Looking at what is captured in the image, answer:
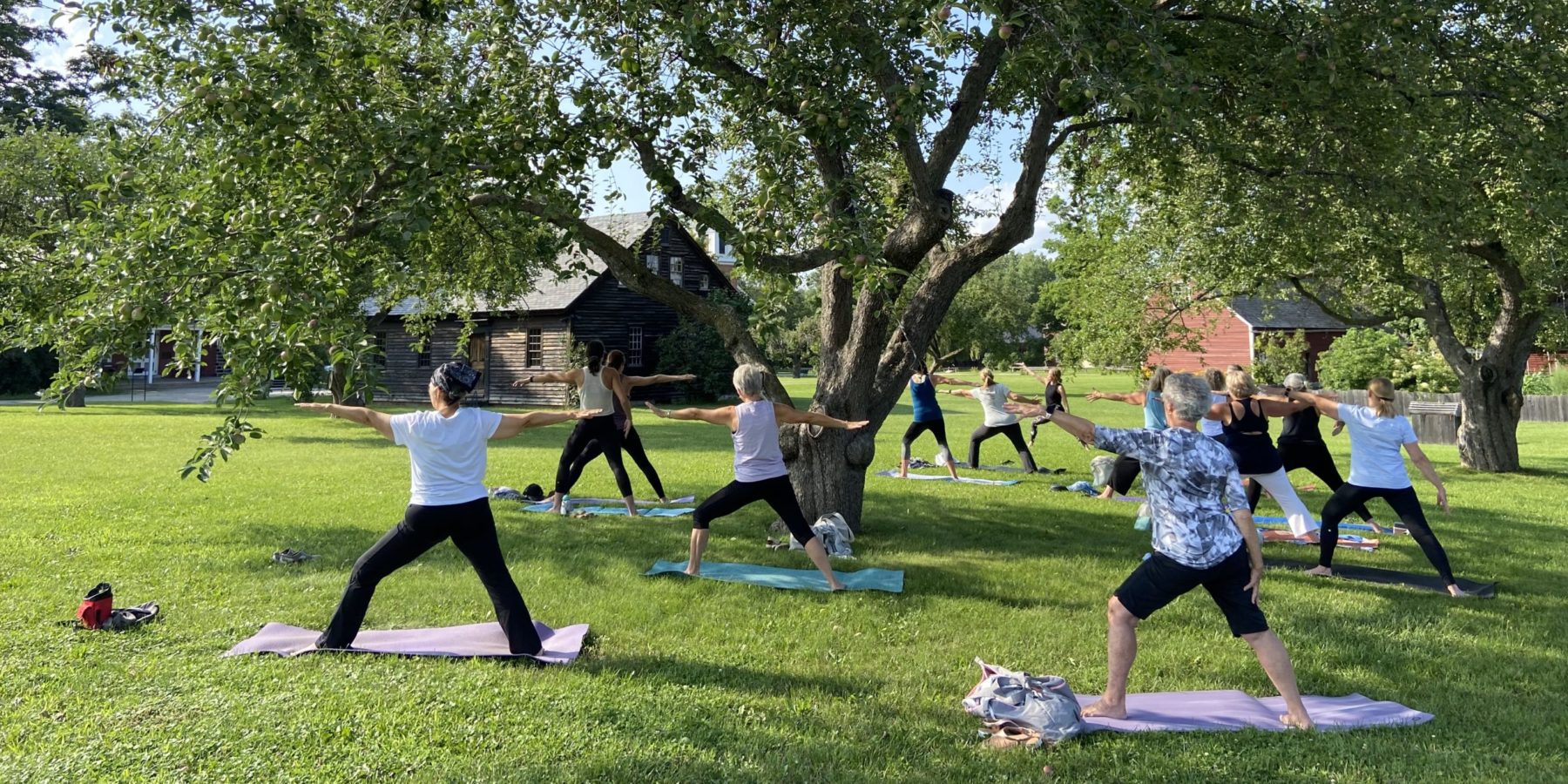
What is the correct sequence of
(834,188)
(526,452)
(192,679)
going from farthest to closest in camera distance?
(526,452) < (834,188) < (192,679)

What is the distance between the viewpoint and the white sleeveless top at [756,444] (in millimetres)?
7348

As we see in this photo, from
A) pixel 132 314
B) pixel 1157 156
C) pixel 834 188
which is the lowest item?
pixel 132 314

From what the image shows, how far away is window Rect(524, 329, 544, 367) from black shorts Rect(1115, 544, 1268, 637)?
29756mm

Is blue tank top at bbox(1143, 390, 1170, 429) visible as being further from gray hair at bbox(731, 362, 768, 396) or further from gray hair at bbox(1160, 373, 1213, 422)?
gray hair at bbox(1160, 373, 1213, 422)

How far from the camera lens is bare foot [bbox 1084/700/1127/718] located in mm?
4773

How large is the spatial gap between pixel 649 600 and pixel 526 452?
Result: 11.3m

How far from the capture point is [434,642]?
5750mm

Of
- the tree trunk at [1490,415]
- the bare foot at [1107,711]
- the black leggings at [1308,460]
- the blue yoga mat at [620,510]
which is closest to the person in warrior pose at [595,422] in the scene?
the blue yoga mat at [620,510]

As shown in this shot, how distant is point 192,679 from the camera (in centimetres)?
505

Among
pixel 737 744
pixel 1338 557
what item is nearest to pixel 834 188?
pixel 737 744

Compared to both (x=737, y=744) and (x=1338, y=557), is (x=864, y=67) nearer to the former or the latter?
(x=737, y=744)

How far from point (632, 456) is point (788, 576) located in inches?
170

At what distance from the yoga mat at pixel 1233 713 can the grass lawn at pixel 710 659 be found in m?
0.12

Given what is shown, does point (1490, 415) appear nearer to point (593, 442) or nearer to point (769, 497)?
point (769, 497)
